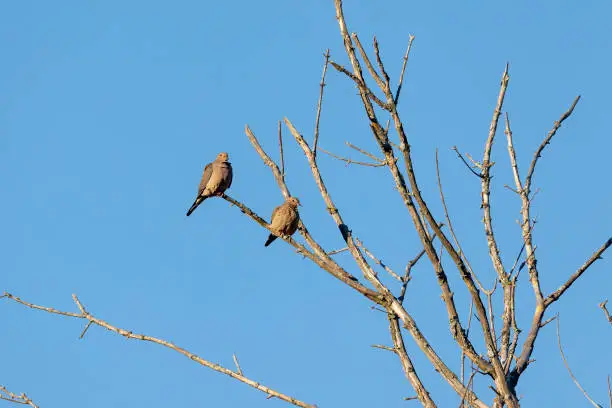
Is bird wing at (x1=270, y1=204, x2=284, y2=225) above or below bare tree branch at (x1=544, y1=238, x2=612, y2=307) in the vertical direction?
above

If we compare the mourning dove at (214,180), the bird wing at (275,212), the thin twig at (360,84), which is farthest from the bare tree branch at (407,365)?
the mourning dove at (214,180)

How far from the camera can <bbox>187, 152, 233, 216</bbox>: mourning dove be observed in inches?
505

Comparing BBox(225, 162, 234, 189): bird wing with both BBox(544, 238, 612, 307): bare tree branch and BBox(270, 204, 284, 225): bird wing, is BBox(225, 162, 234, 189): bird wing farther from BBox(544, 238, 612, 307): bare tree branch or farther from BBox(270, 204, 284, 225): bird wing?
BBox(544, 238, 612, 307): bare tree branch

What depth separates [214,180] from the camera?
1285 centimetres

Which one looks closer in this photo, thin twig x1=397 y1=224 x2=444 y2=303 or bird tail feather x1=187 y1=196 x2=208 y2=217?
thin twig x1=397 y1=224 x2=444 y2=303

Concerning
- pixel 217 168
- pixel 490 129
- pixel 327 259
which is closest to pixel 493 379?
pixel 490 129

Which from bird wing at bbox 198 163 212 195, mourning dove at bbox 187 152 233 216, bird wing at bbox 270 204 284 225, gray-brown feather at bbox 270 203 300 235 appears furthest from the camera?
bird wing at bbox 198 163 212 195

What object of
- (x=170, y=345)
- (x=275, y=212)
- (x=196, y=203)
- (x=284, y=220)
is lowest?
(x=170, y=345)

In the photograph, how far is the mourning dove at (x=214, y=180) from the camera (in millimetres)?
12820

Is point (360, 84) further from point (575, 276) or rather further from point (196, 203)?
point (196, 203)

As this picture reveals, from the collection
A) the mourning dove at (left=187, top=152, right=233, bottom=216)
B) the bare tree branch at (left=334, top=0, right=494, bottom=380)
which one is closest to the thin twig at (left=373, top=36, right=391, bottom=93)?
the bare tree branch at (left=334, top=0, right=494, bottom=380)

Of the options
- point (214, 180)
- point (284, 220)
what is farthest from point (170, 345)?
point (214, 180)

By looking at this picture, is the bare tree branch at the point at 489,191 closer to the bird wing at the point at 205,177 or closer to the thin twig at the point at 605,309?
the thin twig at the point at 605,309

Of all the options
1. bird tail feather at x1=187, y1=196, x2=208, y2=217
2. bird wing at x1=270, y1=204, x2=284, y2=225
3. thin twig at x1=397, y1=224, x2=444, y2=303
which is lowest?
thin twig at x1=397, y1=224, x2=444, y2=303
